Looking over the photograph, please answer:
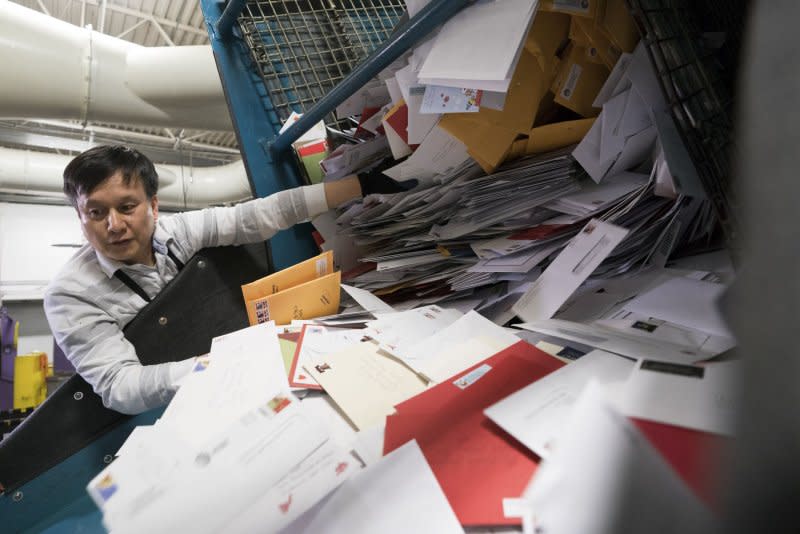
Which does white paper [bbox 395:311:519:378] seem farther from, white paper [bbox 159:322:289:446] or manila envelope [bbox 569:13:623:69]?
manila envelope [bbox 569:13:623:69]

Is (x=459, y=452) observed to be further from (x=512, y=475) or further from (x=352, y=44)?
(x=352, y=44)

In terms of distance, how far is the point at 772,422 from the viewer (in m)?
0.15

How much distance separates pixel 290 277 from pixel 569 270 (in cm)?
63

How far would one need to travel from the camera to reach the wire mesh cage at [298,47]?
1.30m

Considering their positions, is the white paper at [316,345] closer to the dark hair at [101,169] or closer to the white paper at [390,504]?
the white paper at [390,504]

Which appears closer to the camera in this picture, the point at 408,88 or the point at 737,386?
the point at 737,386

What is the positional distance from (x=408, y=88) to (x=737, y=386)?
781mm

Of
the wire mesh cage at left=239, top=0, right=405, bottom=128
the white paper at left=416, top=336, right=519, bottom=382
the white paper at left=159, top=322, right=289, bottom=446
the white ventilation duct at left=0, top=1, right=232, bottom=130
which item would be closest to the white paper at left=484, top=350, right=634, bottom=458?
the white paper at left=416, top=336, right=519, bottom=382

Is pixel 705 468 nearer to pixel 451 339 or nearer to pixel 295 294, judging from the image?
pixel 451 339

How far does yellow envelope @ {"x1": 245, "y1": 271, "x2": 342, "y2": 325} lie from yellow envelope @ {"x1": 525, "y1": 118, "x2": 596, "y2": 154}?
53cm

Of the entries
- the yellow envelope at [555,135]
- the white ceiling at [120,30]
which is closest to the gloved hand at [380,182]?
→ the yellow envelope at [555,135]

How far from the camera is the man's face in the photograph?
4.00ft

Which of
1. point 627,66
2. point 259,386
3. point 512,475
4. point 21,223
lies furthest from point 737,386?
point 21,223

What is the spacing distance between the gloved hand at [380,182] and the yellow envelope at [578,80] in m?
0.48
